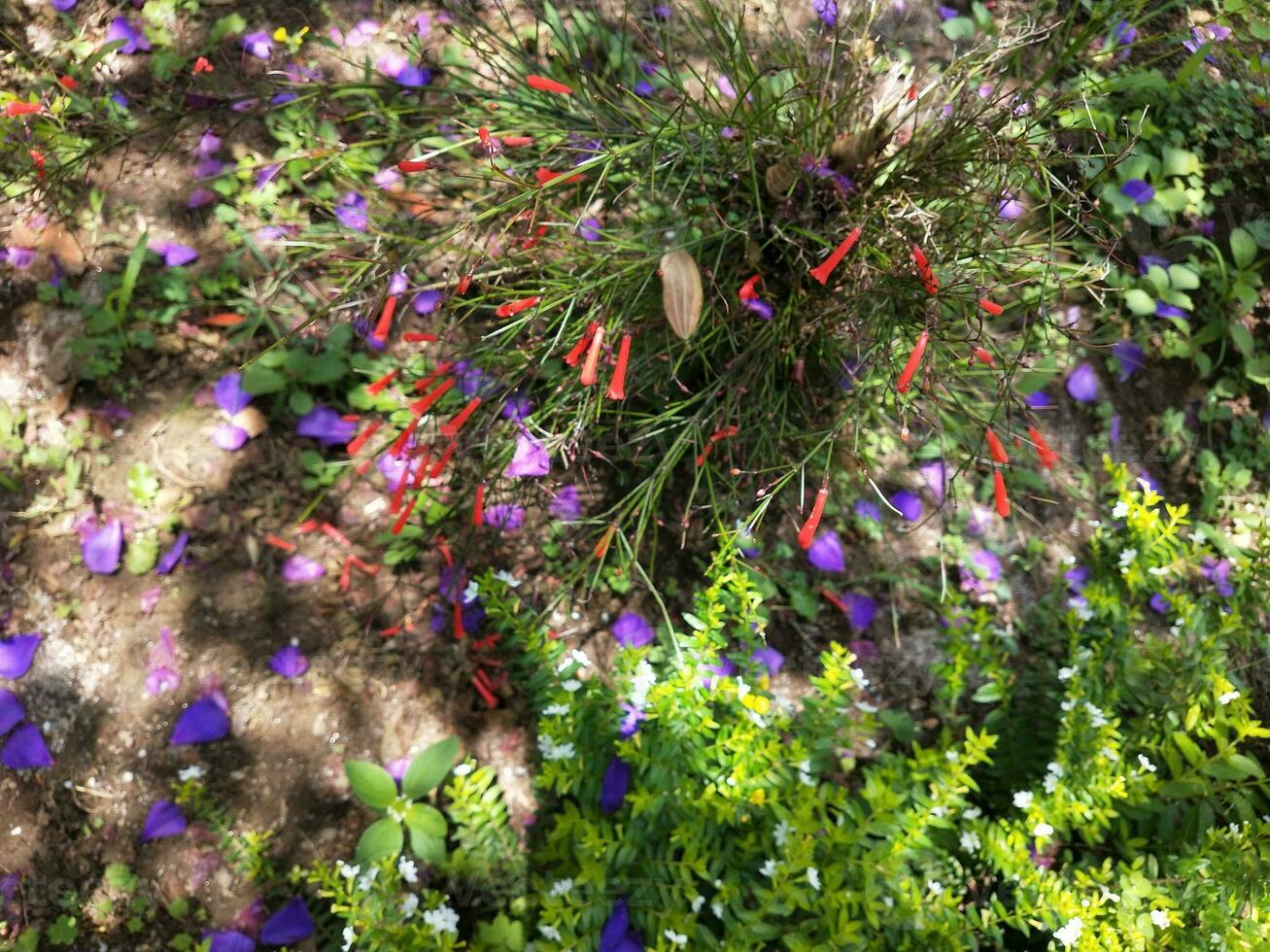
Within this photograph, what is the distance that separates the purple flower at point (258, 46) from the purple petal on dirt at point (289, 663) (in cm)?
157

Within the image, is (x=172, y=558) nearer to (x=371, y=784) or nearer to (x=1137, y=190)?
(x=371, y=784)

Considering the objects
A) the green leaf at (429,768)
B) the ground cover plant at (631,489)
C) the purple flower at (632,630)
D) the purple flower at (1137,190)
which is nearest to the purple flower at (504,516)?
the ground cover plant at (631,489)

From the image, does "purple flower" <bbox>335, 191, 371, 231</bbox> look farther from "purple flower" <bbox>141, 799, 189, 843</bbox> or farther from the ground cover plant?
"purple flower" <bbox>141, 799, 189, 843</bbox>

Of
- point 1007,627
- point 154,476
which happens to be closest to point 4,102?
point 154,476

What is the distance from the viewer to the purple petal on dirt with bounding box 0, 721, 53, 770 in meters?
1.80

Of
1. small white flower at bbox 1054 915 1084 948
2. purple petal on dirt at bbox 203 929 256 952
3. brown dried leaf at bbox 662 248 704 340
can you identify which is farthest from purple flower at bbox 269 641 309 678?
small white flower at bbox 1054 915 1084 948

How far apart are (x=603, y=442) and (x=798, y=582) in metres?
0.54

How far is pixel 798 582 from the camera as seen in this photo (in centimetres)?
206

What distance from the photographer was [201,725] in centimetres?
185

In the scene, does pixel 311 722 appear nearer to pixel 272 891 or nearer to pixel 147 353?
pixel 272 891

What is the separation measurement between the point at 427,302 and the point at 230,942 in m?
1.37

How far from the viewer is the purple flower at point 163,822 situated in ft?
5.83

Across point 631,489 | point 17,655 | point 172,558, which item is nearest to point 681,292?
point 631,489

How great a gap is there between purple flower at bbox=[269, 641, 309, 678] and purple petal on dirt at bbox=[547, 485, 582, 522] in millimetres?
606
